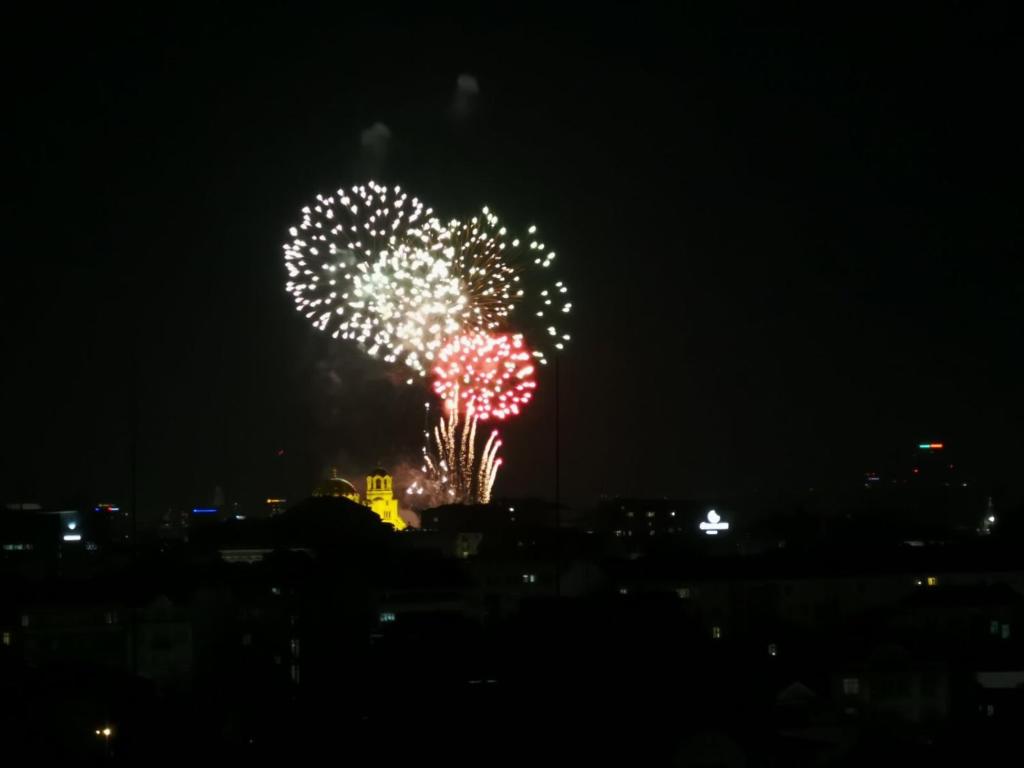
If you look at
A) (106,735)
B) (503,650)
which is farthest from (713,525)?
(106,735)

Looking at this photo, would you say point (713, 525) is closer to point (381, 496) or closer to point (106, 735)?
point (381, 496)

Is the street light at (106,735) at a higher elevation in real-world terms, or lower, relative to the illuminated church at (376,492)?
lower

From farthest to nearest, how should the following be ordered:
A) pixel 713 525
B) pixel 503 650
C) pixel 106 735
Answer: pixel 713 525 < pixel 503 650 < pixel 106 735

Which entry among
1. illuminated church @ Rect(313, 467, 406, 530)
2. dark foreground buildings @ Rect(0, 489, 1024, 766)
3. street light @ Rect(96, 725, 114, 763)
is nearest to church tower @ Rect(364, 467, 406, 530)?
illuminated church @ Rect(313, 467, 406, 530)

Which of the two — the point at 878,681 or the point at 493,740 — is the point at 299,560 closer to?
the point at 878,681

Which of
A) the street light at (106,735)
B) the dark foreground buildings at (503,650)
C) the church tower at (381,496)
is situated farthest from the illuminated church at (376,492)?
the street light at (106,735)

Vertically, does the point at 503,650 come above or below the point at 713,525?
below

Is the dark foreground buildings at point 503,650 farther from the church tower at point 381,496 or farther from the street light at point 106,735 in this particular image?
the church tower at point 381,496
